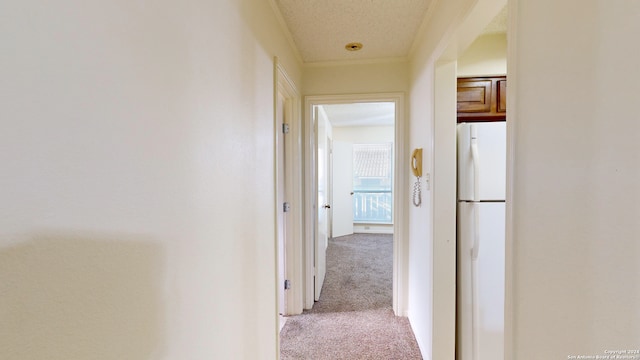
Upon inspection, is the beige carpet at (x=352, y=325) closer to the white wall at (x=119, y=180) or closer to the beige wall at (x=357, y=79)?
the white wall at (x=119, y=180)

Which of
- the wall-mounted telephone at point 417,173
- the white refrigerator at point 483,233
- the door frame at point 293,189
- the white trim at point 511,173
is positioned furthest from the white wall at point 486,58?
the door frame at point 293,189

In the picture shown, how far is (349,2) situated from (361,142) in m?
4.67

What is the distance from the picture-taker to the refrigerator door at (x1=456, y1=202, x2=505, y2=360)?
1715 millimetres

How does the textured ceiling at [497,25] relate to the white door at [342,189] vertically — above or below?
above

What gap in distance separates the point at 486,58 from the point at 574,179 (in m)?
1.84

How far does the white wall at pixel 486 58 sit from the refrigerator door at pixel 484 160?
1.85ft

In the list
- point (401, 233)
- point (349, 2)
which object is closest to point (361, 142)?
point (401, 233)

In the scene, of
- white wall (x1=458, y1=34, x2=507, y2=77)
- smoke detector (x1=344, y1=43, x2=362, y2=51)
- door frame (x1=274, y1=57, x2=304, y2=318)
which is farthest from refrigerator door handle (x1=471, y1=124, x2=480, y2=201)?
door frame (x1=274, y1=57, x2=304, y2=318)

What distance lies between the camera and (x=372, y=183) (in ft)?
21.4

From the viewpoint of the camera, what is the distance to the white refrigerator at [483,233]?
5.64 ft

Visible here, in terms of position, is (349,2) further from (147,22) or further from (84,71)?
(84,71)

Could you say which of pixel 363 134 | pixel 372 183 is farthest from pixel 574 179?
pixel 372 183

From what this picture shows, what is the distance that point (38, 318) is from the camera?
460 mm

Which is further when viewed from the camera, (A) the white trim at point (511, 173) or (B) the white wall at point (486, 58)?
(B) the white wall at point (486, 58)
